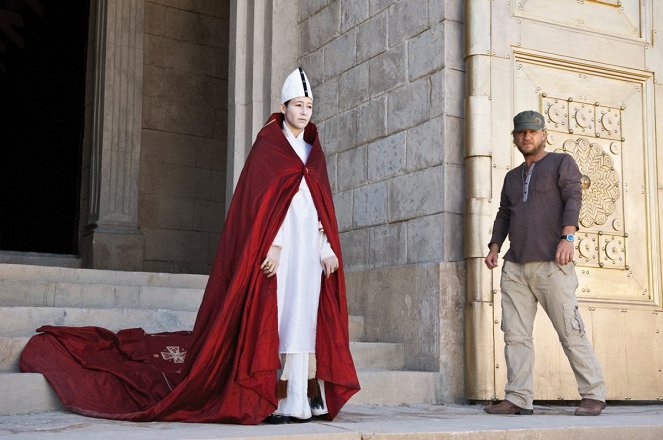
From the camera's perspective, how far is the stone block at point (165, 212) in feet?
34.4

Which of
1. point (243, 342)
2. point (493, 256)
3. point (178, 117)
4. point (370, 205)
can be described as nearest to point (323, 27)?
point (370, 205)

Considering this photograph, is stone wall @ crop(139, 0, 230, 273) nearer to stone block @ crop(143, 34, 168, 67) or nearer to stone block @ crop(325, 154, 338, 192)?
stone block @ crop(143, 34, 168, 67)

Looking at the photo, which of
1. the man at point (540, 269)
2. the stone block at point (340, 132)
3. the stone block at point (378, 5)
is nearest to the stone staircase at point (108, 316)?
the man at point (540, 269)

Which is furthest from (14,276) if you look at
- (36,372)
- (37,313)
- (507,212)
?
(507,212)

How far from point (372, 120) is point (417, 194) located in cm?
93

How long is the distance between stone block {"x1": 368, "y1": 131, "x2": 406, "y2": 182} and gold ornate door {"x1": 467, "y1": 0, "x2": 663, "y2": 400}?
2.27ft

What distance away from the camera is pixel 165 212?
10.6 m

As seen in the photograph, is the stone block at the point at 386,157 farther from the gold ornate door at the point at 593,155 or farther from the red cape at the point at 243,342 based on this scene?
the red cape at the point at 243,342

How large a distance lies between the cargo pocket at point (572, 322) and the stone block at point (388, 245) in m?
1.76

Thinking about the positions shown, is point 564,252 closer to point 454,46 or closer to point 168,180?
point 454,46

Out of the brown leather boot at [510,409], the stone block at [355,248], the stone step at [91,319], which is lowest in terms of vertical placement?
the brown leather boot at [510,409]

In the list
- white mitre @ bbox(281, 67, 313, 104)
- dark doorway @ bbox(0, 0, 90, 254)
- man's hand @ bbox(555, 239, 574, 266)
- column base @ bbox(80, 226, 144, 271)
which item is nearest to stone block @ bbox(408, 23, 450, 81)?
man's hand @ bbox(555, 239, 574, 266)

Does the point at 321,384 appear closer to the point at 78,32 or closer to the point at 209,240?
the point at 209,240

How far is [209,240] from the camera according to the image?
10.8 meters
